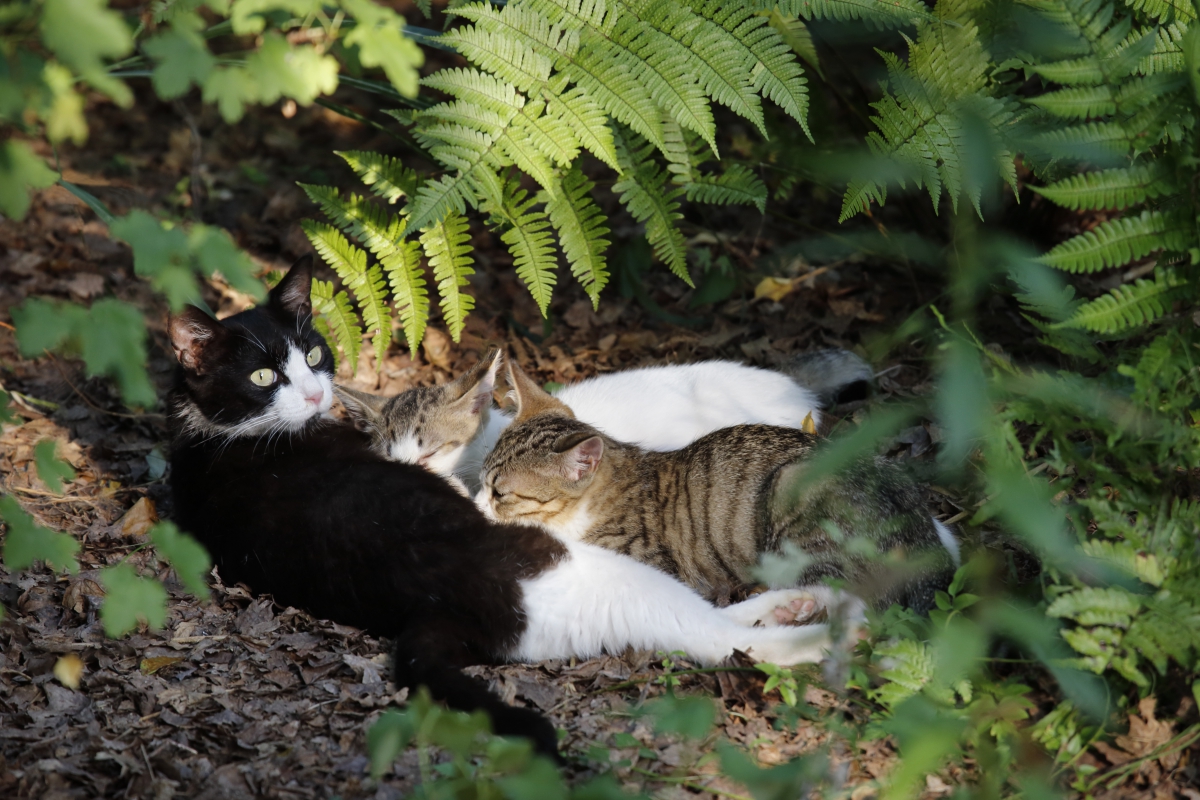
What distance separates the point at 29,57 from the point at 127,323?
0.55 m

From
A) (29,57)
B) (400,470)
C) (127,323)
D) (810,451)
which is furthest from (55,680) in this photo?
(810,451)

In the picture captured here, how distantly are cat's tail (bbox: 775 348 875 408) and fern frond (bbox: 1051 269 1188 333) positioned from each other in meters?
1.67

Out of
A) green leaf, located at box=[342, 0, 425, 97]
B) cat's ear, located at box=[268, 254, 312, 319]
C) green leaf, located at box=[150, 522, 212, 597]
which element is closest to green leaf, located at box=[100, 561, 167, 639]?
green leaf, located at box=[150, 522, 212, 597]

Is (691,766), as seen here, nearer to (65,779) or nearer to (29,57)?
(65,779)

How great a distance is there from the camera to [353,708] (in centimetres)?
274

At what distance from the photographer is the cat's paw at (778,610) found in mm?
3082

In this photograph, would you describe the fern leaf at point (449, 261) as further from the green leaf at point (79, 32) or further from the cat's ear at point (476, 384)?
the green leaf at point (79, 32)

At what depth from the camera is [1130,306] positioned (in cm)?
245

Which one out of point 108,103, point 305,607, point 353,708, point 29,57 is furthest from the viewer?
point 108,103

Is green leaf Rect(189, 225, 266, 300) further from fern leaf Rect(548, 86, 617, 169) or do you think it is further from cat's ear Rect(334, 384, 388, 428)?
cat's ear Rect(334, 384, 388, 428)

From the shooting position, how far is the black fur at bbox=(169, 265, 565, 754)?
290 centimetres

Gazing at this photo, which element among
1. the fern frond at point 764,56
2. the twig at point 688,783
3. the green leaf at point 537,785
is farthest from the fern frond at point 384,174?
the green leaf at point 537,785

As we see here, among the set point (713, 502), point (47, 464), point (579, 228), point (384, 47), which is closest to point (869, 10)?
point (579, 228)

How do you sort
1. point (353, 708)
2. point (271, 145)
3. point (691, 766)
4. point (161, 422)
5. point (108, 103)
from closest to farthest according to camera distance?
1. point (691, 766)
2. point (353, 708)
3. point (161, 422)
4. point (271, 145)
5. point (108, 103)
